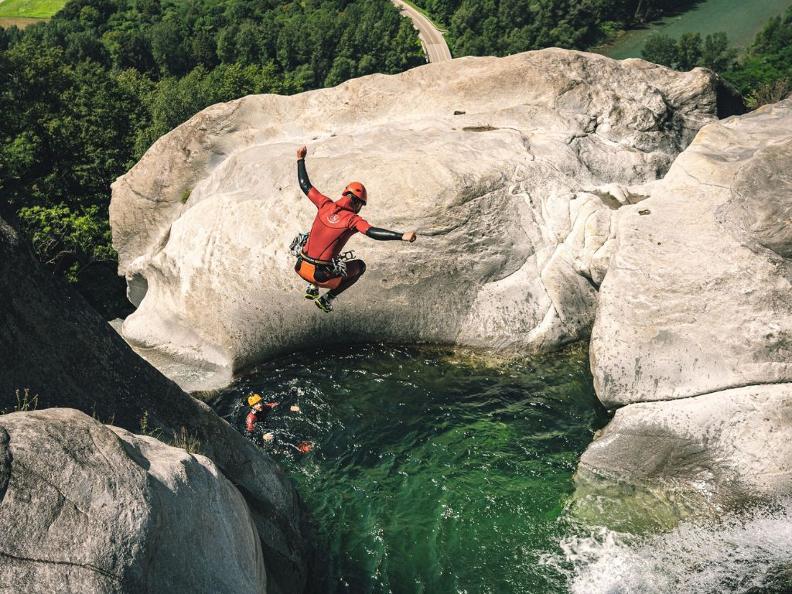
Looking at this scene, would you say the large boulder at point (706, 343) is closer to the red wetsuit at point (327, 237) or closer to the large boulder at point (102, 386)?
the red wetsuit at point (327, 237)

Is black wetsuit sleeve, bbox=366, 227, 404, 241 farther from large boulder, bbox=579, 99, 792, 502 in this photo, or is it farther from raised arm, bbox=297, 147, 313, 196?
large boulder, bbox=579, 99, 792, 502

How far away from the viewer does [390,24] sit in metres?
92.7

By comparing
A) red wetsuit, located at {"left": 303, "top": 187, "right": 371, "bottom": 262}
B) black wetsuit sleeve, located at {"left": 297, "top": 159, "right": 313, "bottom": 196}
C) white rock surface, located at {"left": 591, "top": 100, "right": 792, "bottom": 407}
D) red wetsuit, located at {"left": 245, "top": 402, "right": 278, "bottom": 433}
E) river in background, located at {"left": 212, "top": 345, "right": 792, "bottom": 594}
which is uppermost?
black wetsuit sleeve, located at {"left": 297, "top": 159, "right": 313, "bottom": 196}

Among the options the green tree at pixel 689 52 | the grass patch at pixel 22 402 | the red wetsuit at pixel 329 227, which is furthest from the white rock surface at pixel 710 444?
the green tree at pixel 689 52

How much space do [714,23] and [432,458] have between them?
3559 inches

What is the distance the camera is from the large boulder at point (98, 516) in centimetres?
809

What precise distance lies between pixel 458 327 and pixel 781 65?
6262 centimetres

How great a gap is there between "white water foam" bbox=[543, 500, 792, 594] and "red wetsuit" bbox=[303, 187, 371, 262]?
7.12 metres

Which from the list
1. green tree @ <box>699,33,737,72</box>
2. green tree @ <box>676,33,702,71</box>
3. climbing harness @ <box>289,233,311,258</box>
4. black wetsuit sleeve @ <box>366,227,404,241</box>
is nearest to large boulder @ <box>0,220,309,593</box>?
climbing harness @ <box>289,233,311,258</box>

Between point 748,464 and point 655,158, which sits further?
point 655,158

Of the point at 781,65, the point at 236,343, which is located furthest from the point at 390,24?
the point at 236,343

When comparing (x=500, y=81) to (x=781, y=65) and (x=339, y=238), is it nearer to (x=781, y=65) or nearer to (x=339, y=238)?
(x=339, y=238)

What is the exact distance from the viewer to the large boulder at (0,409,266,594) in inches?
319

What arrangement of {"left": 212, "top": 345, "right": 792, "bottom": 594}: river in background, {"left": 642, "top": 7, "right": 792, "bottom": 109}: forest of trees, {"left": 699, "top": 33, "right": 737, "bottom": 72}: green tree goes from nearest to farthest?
{"left": 212, "top": 345, "right": 792, "bottom": 594}: river in background < {"left": 642, "top": 7, "right": 792, "bottom": 109}: forest of trees < {"left": 699, "top": 33, "right": 737, "bottom": 72}: green tree
